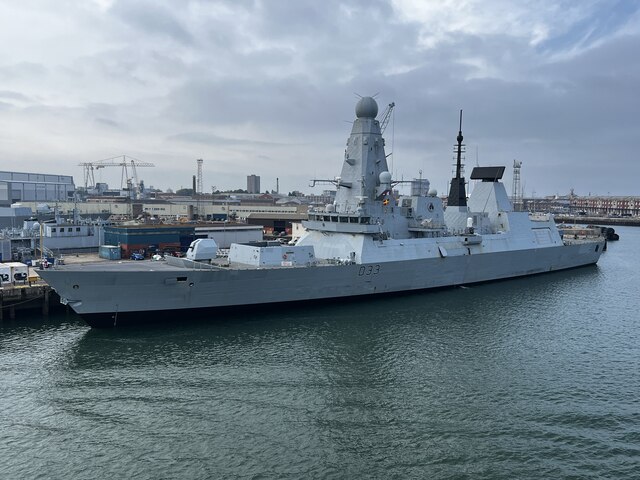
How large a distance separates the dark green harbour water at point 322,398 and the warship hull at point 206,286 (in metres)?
0.87

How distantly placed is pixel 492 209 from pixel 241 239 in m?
21.2

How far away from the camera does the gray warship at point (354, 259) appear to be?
19188mm

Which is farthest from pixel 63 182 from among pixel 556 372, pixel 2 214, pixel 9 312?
pixel 556 372

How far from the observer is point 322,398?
44.4ft

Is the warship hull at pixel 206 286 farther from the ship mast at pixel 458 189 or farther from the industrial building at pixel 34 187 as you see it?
the industrial building at pixel 34 187

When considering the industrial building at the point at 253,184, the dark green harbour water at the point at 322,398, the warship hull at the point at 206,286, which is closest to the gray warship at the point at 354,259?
the warship hull at the point at 206,286

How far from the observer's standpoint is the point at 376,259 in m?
24.5

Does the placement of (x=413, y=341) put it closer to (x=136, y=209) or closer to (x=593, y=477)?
(x=593, y=477)

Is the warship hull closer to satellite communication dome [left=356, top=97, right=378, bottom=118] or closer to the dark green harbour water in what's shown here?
the dark green harbour water

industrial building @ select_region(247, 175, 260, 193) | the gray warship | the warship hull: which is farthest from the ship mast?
industrial building @ select_region(247, 175, 260, 193)

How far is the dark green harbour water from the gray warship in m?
1.25

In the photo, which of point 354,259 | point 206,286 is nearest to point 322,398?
point 206,286

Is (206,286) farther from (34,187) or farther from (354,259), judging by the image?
(34,187)

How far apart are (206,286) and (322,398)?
8658 millimetres
